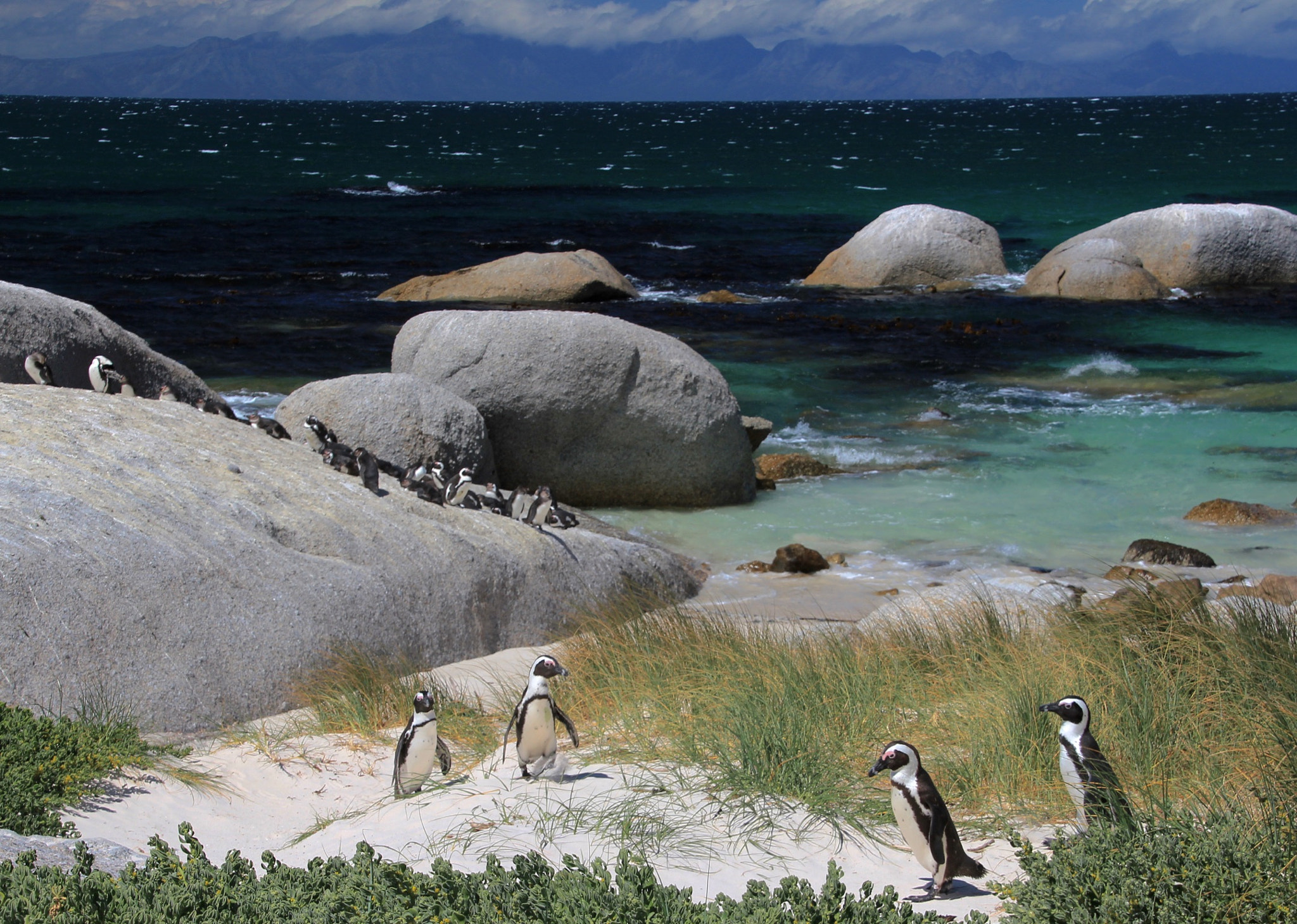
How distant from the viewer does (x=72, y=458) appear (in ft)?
24.6

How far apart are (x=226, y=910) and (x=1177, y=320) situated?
79.9 ft

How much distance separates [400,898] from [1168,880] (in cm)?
254

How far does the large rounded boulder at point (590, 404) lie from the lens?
1252cm

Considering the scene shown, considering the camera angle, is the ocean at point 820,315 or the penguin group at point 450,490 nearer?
the penguin group at point 450,490

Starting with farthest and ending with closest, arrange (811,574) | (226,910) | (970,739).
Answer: (811,574) < (970,739) < (226,910)

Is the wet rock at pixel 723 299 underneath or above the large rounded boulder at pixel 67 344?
underneath

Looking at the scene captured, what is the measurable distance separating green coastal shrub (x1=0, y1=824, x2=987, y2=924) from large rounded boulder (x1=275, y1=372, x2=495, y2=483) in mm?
7067

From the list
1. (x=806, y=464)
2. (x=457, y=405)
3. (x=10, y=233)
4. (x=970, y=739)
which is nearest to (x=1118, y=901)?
(x=970, y=739)

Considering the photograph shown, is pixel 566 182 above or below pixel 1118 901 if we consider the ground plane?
above

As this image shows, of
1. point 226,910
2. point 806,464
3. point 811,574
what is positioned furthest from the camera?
point 806,464

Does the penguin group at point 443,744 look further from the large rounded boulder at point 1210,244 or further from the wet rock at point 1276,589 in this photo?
the large rounded boulder at point 1210,244

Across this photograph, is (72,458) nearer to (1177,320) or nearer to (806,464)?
(806,464)

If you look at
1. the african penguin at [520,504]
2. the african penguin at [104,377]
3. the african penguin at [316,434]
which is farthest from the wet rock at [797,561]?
the african penguin at [104,377]

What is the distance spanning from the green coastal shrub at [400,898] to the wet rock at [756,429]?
10.9 meters
